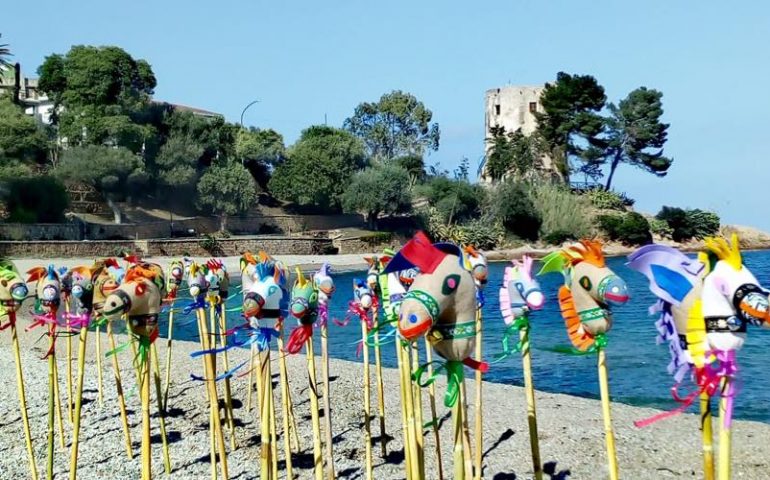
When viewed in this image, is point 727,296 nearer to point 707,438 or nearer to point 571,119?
point 707,438

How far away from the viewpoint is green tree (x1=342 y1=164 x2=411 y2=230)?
255ft

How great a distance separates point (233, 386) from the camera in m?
19.6

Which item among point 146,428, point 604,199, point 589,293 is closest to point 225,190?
point 604,199

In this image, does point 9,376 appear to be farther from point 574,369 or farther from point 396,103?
point 396,103

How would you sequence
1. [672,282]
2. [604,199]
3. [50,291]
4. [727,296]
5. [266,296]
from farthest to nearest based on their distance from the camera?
[604,199] < [50,291] < [266,296] < [672,282] < [727,296]

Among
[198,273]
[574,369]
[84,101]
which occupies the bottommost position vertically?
[574,369]

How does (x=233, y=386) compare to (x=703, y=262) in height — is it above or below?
below

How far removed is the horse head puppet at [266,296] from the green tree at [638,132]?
8272 centimetres

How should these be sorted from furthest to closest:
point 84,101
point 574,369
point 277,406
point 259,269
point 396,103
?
1. point 396,103
2. point 84,101
3. point 574,369
4. point 277,406
5. point 259,269

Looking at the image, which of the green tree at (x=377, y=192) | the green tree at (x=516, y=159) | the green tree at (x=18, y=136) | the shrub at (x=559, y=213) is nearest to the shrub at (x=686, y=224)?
the shrub at (x=559, y=213)

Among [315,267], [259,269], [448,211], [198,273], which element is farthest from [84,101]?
[259,269]

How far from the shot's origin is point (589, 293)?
29.5 feet

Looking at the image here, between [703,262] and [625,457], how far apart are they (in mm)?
7360

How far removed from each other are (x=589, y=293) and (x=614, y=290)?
12.2 inches
